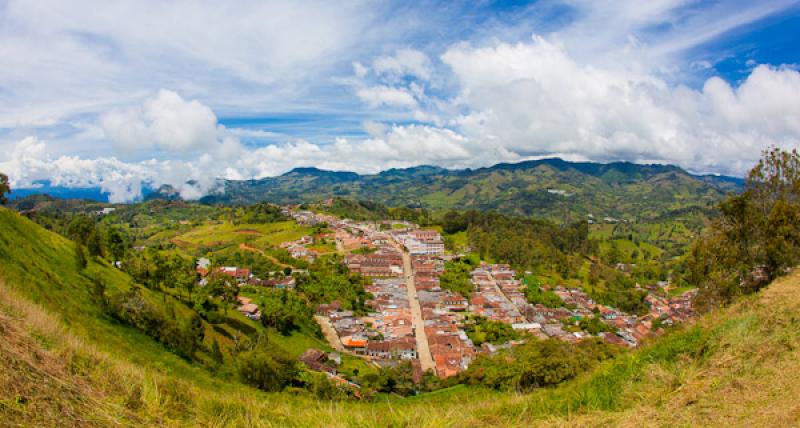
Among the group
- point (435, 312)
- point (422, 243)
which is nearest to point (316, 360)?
point (435, 312)

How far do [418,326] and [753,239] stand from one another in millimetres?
26051

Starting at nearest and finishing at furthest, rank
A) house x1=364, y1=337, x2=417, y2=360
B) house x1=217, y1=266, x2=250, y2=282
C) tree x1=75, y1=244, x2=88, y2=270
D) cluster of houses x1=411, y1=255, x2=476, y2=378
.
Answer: tree x1=75, y1=244, x2=88, y2=270, cluster of houses x1=411, y1=255, x2=476, y2=378, house x1=364, y1=337, x2=417, y2=360, house x1=217, y1=266, x2=250, y2=282

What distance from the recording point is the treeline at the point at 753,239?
11836 millimetres

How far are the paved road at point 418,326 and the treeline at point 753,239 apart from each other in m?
17.0

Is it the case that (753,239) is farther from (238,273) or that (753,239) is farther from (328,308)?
(238,273)

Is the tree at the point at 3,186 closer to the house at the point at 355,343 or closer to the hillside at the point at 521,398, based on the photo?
the hillside at the point at 521,398

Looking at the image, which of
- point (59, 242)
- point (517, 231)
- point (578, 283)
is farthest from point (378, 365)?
point (517, 231)

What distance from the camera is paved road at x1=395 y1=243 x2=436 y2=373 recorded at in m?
27.1

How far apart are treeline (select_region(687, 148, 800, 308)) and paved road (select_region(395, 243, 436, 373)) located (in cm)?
1698

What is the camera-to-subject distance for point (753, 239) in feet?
42.2

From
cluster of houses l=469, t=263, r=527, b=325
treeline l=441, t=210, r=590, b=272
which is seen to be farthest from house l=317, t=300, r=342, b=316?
treeline l=441, t=210, r=590, b=272

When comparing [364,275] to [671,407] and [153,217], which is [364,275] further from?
[153,217]

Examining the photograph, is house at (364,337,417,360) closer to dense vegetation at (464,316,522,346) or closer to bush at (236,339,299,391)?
dense vegetation at (464,316,522,346)

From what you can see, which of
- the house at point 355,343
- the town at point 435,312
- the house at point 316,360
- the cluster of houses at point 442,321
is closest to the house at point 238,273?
the town at point 435,312
